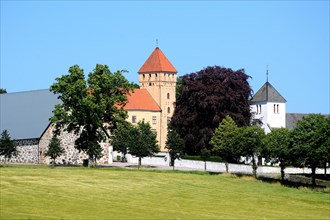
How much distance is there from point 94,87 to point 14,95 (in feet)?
82.1

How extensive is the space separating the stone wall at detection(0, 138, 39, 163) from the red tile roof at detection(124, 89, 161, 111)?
37.3 m

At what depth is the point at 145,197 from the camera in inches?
2029

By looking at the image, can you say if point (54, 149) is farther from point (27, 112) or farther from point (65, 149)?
point (27, 112)

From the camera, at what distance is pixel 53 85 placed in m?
83.2

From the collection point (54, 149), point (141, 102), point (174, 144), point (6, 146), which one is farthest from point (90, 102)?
point (141, 102)

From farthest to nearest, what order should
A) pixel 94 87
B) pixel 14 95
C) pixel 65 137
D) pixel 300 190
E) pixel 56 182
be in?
1. pixel 14 95
2. pixel 65 137
3. pixel 94 87
4. pixel 300 190
5. pixel 56 182

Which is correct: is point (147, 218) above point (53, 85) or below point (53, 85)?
below

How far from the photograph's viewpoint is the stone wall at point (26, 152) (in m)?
95.0

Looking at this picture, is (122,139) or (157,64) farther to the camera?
(157,64)

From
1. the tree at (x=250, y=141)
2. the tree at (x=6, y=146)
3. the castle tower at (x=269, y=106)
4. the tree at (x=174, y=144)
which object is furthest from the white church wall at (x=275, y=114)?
the tree at (x=6, y=146)

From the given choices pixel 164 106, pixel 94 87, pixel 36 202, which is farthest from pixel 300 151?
pixel 164 106

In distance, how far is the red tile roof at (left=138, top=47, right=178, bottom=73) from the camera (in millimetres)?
139875

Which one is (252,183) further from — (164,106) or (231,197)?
(164,106)

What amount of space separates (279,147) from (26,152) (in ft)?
94.9
